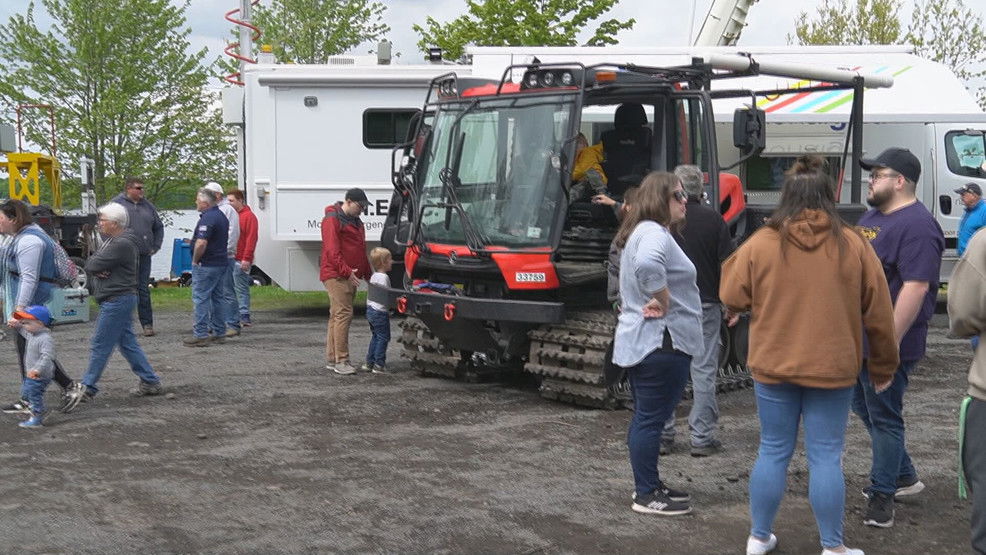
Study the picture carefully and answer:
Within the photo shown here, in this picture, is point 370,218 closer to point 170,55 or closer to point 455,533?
point 455,533

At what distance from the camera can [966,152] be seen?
16.1 meters

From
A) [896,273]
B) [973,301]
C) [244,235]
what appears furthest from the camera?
[244,235]

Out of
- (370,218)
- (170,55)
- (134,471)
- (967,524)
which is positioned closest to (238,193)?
(370,218)

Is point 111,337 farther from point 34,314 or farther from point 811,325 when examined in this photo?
point 811,325

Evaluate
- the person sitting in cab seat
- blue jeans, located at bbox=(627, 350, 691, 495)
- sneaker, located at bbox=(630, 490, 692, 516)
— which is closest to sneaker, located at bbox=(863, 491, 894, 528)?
sneaker, located at bbox=(630, 490, 692, 516)

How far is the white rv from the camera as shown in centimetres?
1588

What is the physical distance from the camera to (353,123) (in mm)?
16156

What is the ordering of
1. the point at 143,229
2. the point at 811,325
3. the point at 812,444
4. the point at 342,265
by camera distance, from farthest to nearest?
the point at 143,229 < the point at 342,265 < the point at 812,444 < the point at 811,325

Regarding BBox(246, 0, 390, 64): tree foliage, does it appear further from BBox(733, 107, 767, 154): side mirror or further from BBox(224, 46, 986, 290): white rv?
BBox(733, 107, 767, 154): side mirror

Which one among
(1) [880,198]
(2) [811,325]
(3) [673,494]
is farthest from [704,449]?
(2) [811,325]

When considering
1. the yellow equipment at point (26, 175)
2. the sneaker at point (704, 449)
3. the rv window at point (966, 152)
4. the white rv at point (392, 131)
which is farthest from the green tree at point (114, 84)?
the sneaker at point (704, 449)

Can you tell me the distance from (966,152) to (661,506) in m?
11.2

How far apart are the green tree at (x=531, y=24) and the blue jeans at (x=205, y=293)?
13657mm

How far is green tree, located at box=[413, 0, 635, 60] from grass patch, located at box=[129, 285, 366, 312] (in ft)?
28.0
